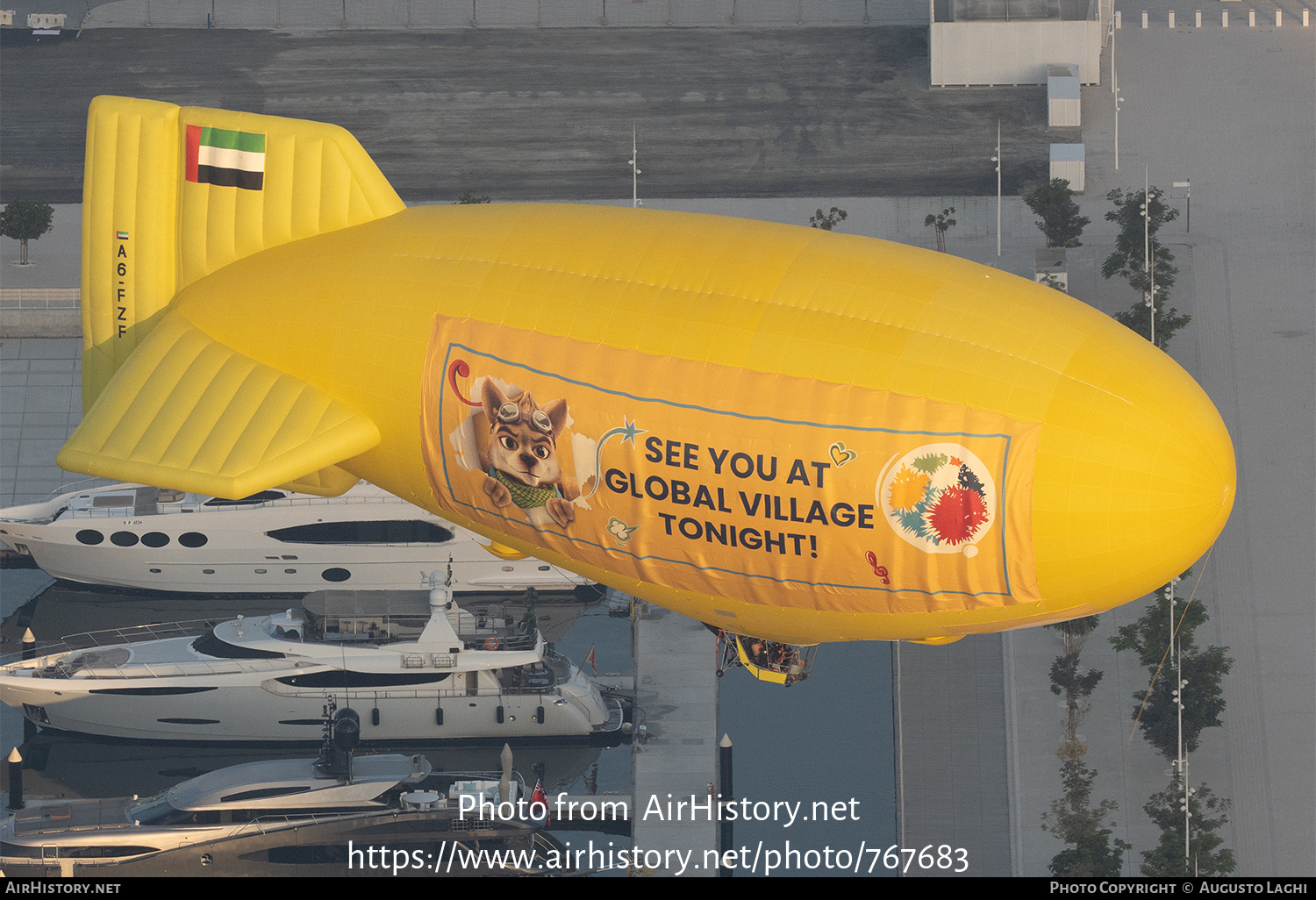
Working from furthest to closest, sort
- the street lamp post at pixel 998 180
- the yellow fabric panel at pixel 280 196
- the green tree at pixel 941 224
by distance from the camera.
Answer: the street lamp post at pixel 998 180 < the green tree at pixel 941 224 < the yellow fabric panel at pixel 280 196

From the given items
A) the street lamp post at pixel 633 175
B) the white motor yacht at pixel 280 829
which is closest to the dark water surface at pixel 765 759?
the white motor yacht at pixel 280 829

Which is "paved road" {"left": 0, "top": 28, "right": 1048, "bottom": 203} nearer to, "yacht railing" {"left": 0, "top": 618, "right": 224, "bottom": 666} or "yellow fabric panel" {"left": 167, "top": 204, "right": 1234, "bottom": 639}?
"yacht railing" {"left": 0, "top": 618, "right": 224, "bottom": 666}

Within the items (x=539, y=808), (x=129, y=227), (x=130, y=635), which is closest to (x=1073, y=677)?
(x=539, y=808)

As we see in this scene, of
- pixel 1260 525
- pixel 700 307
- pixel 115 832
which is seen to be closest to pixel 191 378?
pixel 700 307

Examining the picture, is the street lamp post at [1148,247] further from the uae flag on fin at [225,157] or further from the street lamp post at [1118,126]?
the uae flag on fin at [225,157]

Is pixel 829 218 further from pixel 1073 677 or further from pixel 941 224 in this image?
pixel 1073 677

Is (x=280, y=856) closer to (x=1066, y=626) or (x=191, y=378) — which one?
(x=191, y=378)

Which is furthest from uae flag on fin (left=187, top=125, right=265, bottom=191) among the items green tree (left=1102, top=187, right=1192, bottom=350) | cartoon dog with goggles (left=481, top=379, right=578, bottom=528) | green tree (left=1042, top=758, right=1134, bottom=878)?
green tree (left=1102, top=187, right=1192, bottom=350)
